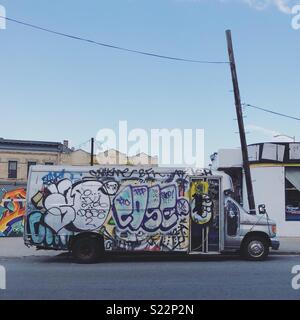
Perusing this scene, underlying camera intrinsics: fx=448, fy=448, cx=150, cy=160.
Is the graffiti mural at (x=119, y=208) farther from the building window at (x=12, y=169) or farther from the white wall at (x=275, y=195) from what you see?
the building window at (x=12, y=169)

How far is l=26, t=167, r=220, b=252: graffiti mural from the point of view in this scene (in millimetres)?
12531

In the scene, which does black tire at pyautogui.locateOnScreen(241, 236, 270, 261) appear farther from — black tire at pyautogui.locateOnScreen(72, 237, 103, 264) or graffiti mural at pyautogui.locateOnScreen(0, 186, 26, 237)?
graffiti mural at pyautogui.locateOnScreen(0, 186, 26, 237)

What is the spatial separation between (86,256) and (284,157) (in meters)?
11.4

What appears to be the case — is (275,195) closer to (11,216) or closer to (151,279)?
(11,216)

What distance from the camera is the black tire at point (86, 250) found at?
41.0 ft

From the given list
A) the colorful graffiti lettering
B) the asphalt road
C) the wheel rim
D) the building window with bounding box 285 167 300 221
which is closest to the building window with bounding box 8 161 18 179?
the building window with bounding box 285 167 300 221

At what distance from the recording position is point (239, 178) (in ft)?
73.9

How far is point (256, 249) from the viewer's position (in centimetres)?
1273

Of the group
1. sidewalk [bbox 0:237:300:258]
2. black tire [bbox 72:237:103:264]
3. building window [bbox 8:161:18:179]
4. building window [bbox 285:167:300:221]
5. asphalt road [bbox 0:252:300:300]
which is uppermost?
building window [bbox 8:161:18:179]

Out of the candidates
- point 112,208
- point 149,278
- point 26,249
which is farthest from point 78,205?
point 26,249

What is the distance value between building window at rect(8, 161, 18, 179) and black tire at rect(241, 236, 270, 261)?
121 ft

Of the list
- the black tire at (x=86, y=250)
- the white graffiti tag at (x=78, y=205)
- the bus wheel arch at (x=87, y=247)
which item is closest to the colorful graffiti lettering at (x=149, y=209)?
the white graffiti tag at (x=78, y=205)
